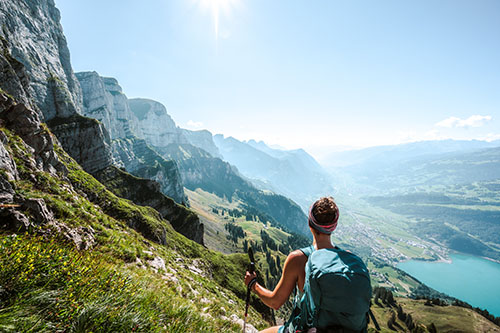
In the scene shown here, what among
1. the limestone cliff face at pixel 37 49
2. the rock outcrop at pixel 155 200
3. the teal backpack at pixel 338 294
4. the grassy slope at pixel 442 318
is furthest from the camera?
the grassy slope at pixel 442 318

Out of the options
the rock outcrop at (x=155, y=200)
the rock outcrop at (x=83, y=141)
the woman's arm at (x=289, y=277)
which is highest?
the rock outcrop at (x=83, y=141)

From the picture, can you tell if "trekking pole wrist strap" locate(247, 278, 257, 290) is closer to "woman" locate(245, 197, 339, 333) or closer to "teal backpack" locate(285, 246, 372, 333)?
"woman" locate(245, 197, 339, 333)

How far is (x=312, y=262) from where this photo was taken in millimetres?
3580

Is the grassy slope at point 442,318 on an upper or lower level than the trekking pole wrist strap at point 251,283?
lower

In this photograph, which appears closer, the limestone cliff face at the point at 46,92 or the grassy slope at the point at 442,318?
the limestone cliff face at the point at 46,92

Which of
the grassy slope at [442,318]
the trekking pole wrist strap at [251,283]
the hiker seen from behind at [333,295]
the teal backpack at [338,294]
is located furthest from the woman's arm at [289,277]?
the grassy slope at [442,318]

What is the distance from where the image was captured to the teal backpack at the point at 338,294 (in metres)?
3.00

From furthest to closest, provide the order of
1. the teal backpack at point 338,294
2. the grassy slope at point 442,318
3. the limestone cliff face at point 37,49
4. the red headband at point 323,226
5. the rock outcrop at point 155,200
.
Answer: the grassy slope at point 442,318
the limestone cliff face at point 37,49
the rock outcrop at point 155,200
the red headband at point 323,226
the teal backpack at point 338,294

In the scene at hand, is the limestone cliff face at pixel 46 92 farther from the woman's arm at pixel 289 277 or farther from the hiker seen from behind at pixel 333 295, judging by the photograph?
the hiker seen from behind at pixel 333 295

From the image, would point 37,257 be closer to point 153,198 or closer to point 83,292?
point 83,292

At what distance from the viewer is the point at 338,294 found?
303 centimetres

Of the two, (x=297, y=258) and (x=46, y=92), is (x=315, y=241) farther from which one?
(x=46, y=92)

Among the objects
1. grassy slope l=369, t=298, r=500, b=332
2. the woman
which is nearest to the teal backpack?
the woman

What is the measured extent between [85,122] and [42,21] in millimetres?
82489
